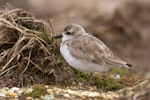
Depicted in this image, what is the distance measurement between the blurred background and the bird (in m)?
5.02

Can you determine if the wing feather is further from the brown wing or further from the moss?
the moss

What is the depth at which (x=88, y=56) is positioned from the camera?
383 inches

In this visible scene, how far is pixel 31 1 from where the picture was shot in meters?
21.1

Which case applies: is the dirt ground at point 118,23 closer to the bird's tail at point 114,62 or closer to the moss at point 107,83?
the moss at point 107,83

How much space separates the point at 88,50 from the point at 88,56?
149 millimetres

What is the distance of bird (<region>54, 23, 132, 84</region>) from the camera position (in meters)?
9.69

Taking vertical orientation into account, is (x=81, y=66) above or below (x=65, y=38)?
below

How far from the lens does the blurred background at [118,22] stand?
635 inches

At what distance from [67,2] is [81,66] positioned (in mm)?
11161

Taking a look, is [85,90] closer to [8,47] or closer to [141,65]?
[8,47]

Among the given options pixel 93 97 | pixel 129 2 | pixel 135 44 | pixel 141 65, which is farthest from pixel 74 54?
pixel 129 2

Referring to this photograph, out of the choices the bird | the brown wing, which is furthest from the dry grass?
the brown wing

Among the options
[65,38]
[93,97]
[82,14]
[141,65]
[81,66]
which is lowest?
[93,97]

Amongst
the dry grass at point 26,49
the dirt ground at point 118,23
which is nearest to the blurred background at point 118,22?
the dirt ground at point 118,23
